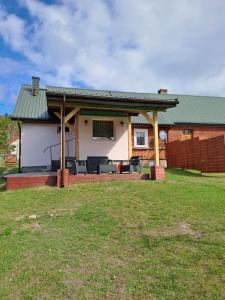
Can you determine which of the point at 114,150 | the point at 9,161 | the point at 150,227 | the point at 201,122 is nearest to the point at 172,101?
the point at 114,150

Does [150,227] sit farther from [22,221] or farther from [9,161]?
[9,161]

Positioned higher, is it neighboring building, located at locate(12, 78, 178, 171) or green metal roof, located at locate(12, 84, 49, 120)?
green metal roof, located at locate(12, 84, 49, 120)

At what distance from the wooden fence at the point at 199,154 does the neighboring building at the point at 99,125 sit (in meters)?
1.15

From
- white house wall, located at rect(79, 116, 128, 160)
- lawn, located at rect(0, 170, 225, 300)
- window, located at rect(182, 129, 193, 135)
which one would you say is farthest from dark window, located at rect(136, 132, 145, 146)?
lawn, located at rect(0, 170, 225, 300)

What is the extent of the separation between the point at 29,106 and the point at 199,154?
1011 centimetres

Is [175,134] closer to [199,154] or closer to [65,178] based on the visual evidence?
[199,154]

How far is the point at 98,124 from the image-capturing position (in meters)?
13.5

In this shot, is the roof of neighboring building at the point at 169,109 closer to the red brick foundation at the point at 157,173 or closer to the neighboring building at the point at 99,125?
the neighboring building at the point at 99,125

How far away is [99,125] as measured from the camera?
531 inches

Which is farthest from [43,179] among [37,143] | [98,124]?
[37,143]

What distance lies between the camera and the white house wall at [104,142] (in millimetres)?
13088

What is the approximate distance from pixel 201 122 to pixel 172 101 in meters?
10.4

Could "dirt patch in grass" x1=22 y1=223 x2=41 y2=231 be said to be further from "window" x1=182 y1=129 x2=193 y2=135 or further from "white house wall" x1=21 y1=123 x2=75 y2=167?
"window" x1=182 y1=129 x2=193 y2=135

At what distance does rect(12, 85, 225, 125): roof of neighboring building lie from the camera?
1593 cm
